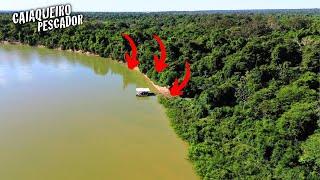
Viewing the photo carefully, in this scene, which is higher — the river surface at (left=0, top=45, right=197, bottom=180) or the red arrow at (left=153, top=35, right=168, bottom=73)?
the red arrow at (left=153, top=35, right=168, bottom=73)

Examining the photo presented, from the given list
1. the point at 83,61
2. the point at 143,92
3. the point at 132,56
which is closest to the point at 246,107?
the point at 143,92

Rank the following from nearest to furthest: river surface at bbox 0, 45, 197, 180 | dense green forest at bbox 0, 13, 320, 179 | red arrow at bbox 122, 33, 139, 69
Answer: dense green forest at bbox 0, 13, 320, 179
river surface at bbox 0, 45, 197, 180
red arrow at bbox 122, 33, 139, 69

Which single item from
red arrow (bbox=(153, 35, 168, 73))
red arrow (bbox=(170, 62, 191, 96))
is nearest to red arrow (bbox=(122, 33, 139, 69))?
red arrow (bbox=(153, 35, 168, 73))

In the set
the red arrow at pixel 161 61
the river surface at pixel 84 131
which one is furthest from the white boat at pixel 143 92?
the red arrow at pixel 161 61

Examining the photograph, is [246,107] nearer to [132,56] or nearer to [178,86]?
[178,86]

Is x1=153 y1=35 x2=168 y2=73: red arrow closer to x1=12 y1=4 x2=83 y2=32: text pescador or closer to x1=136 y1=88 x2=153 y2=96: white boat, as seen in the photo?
x1=136 y1=88 x2=153 y2=96: white boat

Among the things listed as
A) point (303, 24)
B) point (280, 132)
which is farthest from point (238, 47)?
point (303, 24)

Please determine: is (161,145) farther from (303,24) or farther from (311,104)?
(303,24)

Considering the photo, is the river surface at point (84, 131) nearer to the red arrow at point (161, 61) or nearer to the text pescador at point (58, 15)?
the red arrow at point (161, 61)
